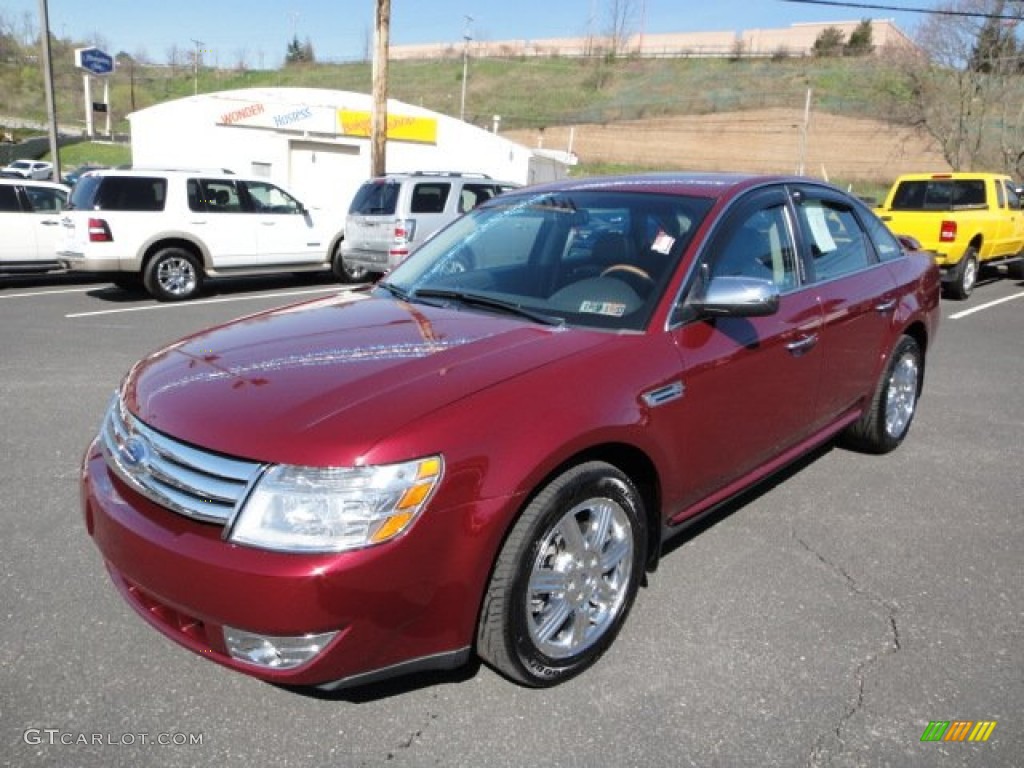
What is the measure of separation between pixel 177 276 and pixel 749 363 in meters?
10.0

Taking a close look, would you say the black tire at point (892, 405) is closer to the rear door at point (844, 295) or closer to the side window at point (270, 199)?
the rear door at point (844, 295)

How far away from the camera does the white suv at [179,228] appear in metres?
10.8

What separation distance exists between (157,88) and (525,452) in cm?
10955

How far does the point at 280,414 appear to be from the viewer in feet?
7.46

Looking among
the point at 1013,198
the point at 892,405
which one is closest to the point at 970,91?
the point at 1013,198

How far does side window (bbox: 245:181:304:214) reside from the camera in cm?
1217

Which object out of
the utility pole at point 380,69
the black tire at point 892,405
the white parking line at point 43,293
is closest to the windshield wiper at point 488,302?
the black tire at point 892,405

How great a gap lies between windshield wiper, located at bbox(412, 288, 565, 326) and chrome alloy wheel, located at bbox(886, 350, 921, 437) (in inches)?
106

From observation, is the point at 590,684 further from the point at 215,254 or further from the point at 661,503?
the point at 215,254

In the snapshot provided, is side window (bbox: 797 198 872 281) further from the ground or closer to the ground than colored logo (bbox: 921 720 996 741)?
further from the ground

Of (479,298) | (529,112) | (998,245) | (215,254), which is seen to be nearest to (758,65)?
(529,112)

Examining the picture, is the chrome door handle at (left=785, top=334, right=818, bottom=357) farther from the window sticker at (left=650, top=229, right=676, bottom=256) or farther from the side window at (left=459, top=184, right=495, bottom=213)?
the side window at (left=459, top=184, right=495, bottom=213)

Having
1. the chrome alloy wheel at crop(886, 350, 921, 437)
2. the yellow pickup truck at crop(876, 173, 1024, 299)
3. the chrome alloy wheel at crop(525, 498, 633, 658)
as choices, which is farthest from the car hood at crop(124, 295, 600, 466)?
the yellow pickup truck at crop(876, 173, 1024, 299)

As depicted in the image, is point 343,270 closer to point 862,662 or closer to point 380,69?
point 380,69
